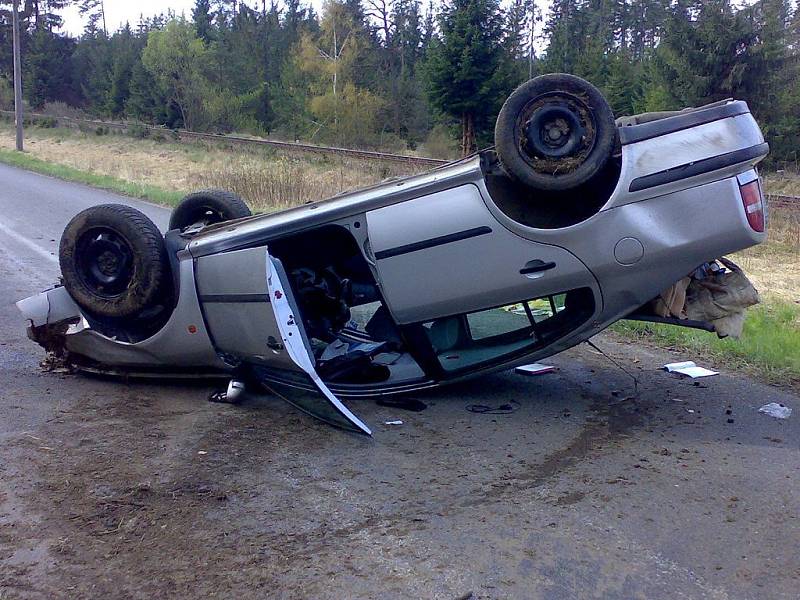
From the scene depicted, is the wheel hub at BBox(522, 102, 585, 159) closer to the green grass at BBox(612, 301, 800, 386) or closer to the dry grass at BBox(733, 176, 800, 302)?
the green grass at BBox(612, 301, 800, 386)

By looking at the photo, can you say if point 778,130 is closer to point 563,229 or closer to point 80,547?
point 563,229

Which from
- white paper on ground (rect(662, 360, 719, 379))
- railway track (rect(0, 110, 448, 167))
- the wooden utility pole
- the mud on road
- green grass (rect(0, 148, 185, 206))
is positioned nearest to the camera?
the mud on road

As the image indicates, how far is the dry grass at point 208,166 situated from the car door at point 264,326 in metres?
11.2

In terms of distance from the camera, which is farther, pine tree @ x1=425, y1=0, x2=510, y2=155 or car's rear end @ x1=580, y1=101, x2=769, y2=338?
pine tree @ x1=425, y1=0, x2=510, y2=155

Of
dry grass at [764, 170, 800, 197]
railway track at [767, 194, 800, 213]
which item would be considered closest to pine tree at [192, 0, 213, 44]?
dry grass at [764, 170, 800, 197]

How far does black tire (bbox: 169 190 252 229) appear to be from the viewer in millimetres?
6805

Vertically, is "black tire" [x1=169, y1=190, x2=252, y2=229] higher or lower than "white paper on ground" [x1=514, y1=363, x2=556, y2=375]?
higher

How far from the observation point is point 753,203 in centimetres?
488

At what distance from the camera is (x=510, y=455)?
4.66 metres

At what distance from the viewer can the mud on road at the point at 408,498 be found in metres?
3.32

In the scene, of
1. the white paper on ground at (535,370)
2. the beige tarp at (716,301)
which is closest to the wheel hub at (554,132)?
the beige tarp at (716,301)

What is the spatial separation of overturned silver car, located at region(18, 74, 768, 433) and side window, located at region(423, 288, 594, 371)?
0.01 metres

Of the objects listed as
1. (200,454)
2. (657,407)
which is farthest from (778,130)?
(200,454)

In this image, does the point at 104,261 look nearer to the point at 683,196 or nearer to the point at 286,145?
the point at 683,196
